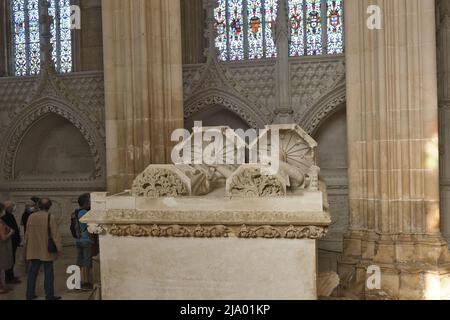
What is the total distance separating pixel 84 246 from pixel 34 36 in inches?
248

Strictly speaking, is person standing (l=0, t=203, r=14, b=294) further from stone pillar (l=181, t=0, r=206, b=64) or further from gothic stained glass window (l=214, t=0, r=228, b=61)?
gothic stained glass window (l=214, t=0, r=228, b=61)

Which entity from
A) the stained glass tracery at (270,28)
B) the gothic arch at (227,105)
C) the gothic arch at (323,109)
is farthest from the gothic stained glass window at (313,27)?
the gothic arch at (227,105)

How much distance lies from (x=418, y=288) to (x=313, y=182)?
2303 mm

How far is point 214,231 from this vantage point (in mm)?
3809

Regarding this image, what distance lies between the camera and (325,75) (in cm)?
961

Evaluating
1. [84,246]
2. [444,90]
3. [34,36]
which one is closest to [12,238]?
[84,246]

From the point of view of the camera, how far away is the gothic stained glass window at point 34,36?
38.1ft

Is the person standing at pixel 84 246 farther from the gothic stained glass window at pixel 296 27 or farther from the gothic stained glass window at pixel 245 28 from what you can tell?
the gothic stained glass window at pixel 296 27

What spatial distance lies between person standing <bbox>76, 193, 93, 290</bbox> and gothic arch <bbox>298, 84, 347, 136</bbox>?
405cm

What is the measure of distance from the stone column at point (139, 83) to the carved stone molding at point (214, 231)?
333cm

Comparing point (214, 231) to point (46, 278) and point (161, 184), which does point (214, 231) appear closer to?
point (161, 184)

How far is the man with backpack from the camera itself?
6.87 meters

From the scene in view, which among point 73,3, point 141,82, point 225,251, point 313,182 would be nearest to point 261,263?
point 225,251

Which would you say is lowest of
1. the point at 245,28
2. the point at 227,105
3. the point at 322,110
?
the point at 322,110
